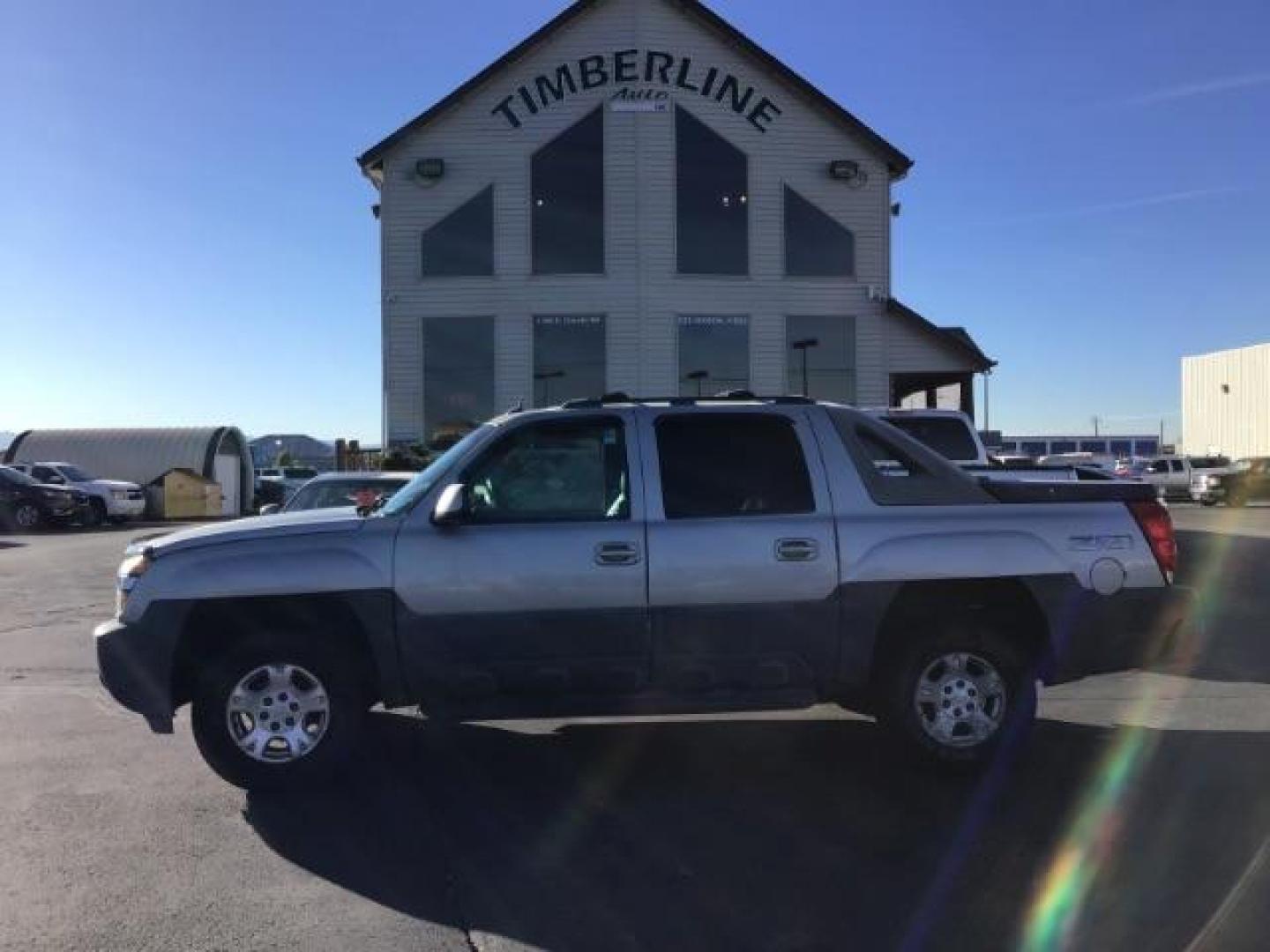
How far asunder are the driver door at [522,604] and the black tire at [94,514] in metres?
25.6

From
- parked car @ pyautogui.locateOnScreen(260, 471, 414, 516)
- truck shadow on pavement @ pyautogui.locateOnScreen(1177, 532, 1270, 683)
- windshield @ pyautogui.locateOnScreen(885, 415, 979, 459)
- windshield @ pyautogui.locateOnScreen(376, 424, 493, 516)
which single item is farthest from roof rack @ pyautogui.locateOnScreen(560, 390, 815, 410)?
windshield @ pyautogui.locateOnScreen(885, 415, 979, 459)

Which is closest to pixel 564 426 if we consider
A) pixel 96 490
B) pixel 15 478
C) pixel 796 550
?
pixel 796 550

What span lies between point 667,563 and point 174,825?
2.59m

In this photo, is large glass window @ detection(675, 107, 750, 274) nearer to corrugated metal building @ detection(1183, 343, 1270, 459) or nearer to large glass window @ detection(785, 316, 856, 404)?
large glass window @ detection(785, 316, 856, 404)

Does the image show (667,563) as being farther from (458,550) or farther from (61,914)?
(61,914)

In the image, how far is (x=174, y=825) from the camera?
5090mm

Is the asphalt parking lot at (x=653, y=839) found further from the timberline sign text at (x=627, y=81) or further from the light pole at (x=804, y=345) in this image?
the timberline sign text at (x=627, y=81)

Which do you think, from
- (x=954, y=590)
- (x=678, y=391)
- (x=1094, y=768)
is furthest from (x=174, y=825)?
(x=678, y=391)

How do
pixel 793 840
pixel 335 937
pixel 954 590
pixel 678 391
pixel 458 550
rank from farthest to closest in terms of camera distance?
1. pixel 678 391
2. pixel 954 590
3. pixel 458 550
4. pixel 793 840
5. pixel 335 937

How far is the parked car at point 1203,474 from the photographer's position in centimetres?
3675

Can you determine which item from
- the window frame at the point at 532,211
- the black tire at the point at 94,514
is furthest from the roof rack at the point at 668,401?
the black tire at the point at 94,514

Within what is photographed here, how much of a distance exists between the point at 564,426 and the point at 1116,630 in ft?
10.1

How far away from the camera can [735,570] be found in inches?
213

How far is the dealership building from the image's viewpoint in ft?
72.4
